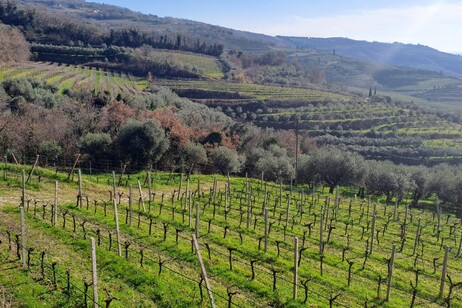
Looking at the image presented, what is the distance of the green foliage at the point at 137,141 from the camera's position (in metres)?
44.0

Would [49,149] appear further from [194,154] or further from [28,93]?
[28,93]

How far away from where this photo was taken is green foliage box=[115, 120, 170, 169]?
4400 cm

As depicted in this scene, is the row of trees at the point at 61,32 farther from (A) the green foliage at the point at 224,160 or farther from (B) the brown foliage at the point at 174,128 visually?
(A) the green foliage at the point at 224,160

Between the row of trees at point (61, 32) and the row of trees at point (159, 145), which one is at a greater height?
the row of trees at point (61, 32)

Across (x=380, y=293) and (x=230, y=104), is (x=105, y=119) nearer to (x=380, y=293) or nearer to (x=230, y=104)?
(x=380, y=293)

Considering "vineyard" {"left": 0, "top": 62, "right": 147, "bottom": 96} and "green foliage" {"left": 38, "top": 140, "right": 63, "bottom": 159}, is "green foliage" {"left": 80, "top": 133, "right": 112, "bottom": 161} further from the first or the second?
"vineyard" {"left": 0, "top": 62, "right": 147, "bottom": 96}

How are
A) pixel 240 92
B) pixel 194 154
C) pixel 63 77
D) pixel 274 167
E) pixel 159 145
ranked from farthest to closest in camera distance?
1. pixel 240 92
2. pixel 63 77
3. pixel 274 167
4. pixel 194 154
5. pixel 159 145

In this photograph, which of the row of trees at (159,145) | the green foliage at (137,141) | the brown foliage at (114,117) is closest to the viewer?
the row of trees at (159,145)

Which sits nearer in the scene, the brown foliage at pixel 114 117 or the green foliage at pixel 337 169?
the brown foliage at pixel 114 117

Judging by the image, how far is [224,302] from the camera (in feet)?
44.8

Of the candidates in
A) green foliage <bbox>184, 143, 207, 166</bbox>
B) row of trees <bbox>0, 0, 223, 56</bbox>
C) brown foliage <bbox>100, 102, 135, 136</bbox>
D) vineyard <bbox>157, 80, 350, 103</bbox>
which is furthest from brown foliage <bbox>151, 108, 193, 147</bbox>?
row of trees <bbox>0, 0, 223, 56</bbox>

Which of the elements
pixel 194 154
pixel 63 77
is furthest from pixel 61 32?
pixel 194 154

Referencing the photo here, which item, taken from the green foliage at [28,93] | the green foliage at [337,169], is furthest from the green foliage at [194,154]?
the green foliage at [28,93]

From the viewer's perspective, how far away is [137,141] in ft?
144
